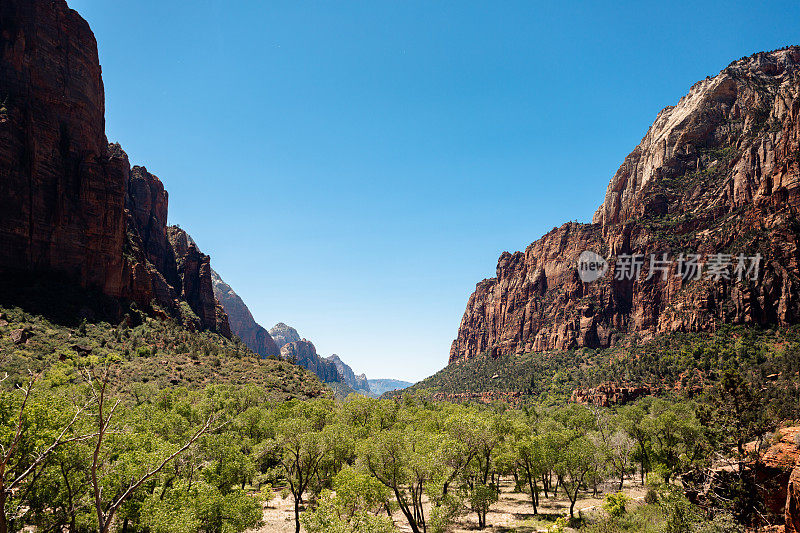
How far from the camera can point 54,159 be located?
86.4m

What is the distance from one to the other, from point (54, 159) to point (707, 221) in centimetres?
19940

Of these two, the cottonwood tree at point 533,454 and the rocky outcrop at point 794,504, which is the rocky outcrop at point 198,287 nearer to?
the cottonwood tree at point 533,454

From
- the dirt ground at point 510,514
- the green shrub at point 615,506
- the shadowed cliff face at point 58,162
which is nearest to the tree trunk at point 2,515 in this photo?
the dirt ground at point 510,514

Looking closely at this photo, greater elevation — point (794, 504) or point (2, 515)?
point (2, 515)

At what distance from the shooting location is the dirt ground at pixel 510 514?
1208 inches

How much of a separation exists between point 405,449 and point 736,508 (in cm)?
1811

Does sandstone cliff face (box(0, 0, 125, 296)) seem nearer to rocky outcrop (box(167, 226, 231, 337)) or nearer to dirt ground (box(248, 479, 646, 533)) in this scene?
rocky outcrop (box(167, 226, 231, 337))

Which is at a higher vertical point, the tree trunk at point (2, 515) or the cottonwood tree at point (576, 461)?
the tree trunk at point (2, 515)

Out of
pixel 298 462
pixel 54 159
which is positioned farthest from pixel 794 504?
pixel 54 159

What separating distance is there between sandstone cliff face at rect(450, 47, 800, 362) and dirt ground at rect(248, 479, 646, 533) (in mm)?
94361

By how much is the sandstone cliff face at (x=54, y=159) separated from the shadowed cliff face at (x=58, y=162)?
0.18 m

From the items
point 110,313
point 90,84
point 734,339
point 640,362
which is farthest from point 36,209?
point 734,339

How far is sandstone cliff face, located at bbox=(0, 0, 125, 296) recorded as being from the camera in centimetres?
7981

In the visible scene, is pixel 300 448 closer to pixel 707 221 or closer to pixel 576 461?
pixel 576 461
